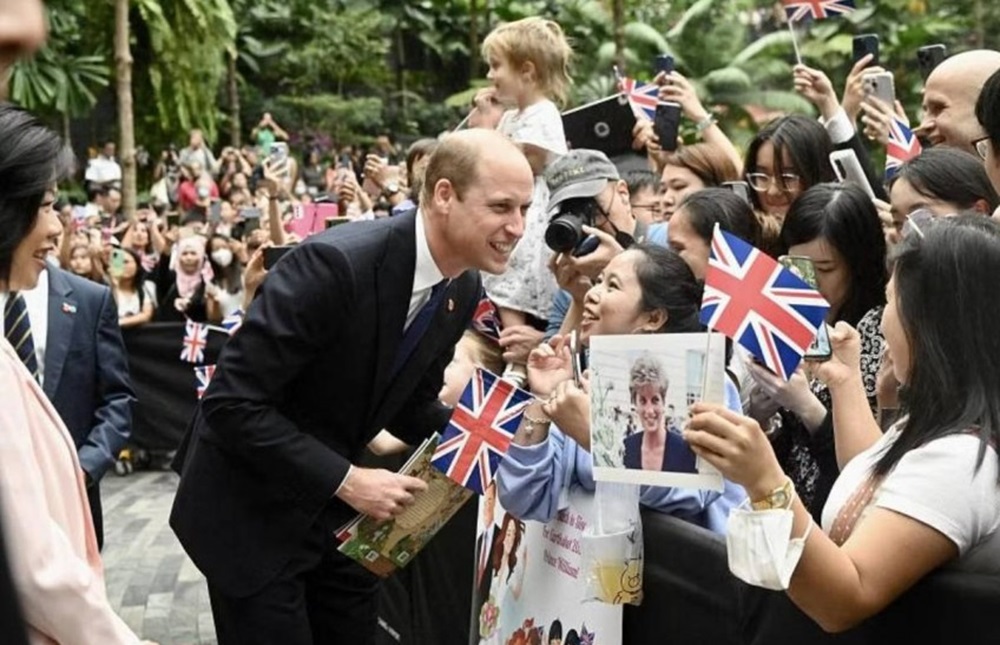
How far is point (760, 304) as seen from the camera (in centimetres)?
324

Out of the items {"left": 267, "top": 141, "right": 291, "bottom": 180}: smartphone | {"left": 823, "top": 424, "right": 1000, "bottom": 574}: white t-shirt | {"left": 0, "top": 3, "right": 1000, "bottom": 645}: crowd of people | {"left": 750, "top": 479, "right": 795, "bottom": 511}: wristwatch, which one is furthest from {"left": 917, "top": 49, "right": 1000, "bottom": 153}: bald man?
{"left": 267, "top": 141, "right": 291, "bottom": 180}: smartphone

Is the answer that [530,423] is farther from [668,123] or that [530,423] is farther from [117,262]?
[117,262]

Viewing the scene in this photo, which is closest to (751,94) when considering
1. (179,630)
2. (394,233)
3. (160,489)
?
(160,489)

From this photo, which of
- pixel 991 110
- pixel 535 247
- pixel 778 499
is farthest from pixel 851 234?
pixel 535 247

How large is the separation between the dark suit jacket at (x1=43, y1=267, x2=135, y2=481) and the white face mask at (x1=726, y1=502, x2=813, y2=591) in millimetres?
4430

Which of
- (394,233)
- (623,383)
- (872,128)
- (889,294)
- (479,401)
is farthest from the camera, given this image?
(872,128)

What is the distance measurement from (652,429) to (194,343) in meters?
9.92

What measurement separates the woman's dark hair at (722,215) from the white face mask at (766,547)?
239cm

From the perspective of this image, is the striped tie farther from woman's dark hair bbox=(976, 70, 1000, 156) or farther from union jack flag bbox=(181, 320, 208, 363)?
union jack flag bbox=(181, 320, 208, 363)

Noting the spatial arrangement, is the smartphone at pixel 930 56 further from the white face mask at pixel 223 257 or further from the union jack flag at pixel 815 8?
the white face mask at pixel 223 257

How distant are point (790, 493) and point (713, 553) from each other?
89 centimetres

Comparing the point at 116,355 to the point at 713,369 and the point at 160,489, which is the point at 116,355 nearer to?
the point at 713,369

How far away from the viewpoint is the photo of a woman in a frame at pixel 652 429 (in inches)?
133

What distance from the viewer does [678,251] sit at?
5324 millimetres
